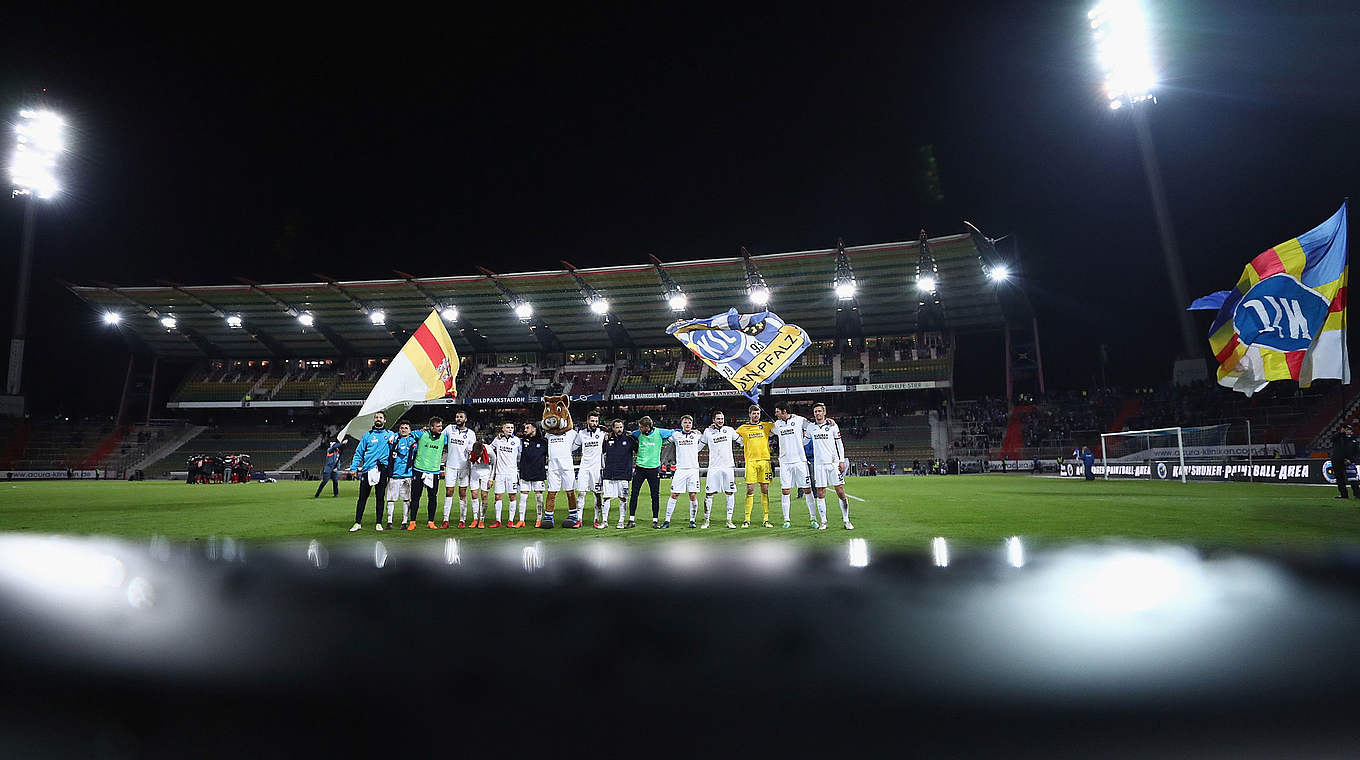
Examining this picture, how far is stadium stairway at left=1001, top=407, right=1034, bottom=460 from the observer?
40.3 meters

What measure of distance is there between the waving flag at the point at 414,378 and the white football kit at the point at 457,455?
969 millimetres

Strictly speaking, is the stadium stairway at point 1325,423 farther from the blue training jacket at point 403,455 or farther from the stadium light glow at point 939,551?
the blue training jacket at point 403,455

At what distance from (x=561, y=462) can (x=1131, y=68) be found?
112 feet

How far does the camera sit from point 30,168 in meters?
37.5

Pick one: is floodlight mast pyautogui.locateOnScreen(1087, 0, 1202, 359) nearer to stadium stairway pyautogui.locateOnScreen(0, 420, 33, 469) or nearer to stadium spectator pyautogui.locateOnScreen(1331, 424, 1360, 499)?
stadium spectator pyautogui.locateOnScreen(1331, 424, 1360, 499)

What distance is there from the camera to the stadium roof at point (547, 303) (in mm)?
41688

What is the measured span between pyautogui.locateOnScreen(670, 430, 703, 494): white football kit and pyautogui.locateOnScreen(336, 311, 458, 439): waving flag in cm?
534

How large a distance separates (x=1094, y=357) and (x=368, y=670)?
55.9m

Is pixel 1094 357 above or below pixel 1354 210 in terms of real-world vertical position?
below

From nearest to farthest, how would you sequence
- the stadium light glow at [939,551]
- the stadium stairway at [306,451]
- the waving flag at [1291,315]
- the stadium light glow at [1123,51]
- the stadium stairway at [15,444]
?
the stadium light glow at [939,551], the waving flag at [1291,315], the stadium light glow at [1123,51], the stadium stairway at [15,444], the stadium stairway at [306,451]

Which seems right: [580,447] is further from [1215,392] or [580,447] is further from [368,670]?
A: [1215,392]

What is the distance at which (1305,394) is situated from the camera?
2852 cm

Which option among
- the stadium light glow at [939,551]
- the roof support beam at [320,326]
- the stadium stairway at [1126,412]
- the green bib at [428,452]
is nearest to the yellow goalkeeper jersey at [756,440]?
the stadium light glow at [939,551]

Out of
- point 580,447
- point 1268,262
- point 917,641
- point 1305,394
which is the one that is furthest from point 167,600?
point 1305,394
